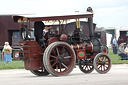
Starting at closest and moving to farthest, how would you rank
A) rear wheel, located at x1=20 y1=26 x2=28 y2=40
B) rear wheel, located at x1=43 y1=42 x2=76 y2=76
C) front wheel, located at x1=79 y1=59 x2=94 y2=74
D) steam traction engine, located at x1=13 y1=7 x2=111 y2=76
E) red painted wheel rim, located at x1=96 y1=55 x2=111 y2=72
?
rear wheel, located at x1=43 y1=42 x2=76 y2=76 → steam traction engine, located at x1=13 y1=7 x2=111 y2=76 → rear wheel, located at x1=20 y1=26 x2=28 y2=40 → red painted wheel rim, located at x1=96 y1=55 x2=111 y2=72 → front wheel, located at x1=79 y1=59 x2=94 y2=74

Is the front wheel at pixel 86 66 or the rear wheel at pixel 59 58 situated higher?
the rear wheel at pixel 59 58

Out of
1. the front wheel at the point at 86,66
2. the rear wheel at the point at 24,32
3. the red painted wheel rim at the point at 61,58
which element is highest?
the rear wheel at the point at 24,32

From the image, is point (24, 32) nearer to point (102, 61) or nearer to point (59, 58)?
point (59, 58)

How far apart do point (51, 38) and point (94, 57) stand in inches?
76.6

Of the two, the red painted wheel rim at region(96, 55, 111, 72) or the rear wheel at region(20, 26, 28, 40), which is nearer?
the rear wheel at region(20, 26, 28, 40)

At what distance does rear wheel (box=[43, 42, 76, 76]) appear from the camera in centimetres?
1326

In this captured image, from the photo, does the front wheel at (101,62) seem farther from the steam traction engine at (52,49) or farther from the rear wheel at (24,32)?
the rear wheel at (24,32)

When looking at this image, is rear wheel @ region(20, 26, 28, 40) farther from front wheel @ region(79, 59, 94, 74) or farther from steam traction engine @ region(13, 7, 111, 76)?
front wheel @ region(79, 59, 94, 74)

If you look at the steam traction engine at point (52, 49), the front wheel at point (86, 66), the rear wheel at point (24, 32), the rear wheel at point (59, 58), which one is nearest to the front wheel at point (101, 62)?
the steam traction engine at point (52, 49)

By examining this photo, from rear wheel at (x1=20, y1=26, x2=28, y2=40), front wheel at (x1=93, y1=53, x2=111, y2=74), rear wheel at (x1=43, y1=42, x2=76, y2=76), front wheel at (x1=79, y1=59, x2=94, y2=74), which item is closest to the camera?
rear wheel at (x1=43, y1=42, x2=76, y2=76)

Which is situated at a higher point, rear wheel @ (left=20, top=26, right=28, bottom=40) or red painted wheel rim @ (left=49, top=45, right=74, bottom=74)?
rear wheel @ (left=20, top=26, right=28, bottom=40)

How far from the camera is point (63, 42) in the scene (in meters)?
13.7

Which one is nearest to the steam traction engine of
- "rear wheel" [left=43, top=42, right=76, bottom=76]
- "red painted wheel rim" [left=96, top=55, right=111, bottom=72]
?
"rear wheel" [left=43, top=42, right=76, bottom=76]

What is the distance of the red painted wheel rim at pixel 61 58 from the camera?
13602 mm
